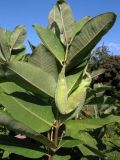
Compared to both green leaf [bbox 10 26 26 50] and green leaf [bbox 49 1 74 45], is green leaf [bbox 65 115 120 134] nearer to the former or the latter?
green leaf [bbox 49 1 74 45]

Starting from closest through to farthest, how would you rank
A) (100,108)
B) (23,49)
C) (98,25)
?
(98,25) → (23,49) → (100,108)

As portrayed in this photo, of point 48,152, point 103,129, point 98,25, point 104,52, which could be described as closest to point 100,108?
point 103,129

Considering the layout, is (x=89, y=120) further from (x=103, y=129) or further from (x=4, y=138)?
(x=103, y=129)

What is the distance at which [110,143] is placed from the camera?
2938 millimetres

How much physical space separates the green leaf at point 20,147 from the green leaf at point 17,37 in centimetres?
103

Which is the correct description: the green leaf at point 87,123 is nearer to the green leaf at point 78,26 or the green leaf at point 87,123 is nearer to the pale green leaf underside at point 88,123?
the pale green leaf underside at point 88,123

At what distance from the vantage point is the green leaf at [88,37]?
1.98 m

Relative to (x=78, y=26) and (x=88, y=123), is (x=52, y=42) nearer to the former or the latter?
(x=78, y=26)

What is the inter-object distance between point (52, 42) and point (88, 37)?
8.3 inches

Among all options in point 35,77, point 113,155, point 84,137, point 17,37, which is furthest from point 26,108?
point 17,37

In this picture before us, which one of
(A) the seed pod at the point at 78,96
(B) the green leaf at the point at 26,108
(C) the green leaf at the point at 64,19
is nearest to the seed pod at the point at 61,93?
(A) the seed pod at the point at 78,96

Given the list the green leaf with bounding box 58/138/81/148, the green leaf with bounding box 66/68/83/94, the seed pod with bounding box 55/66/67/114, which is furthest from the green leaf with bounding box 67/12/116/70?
the green leaf with bounding box 58/138/81/148

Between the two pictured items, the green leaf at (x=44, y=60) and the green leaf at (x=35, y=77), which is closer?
the green leaf at (x=35, y=77)

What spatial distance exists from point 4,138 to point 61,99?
399mm
